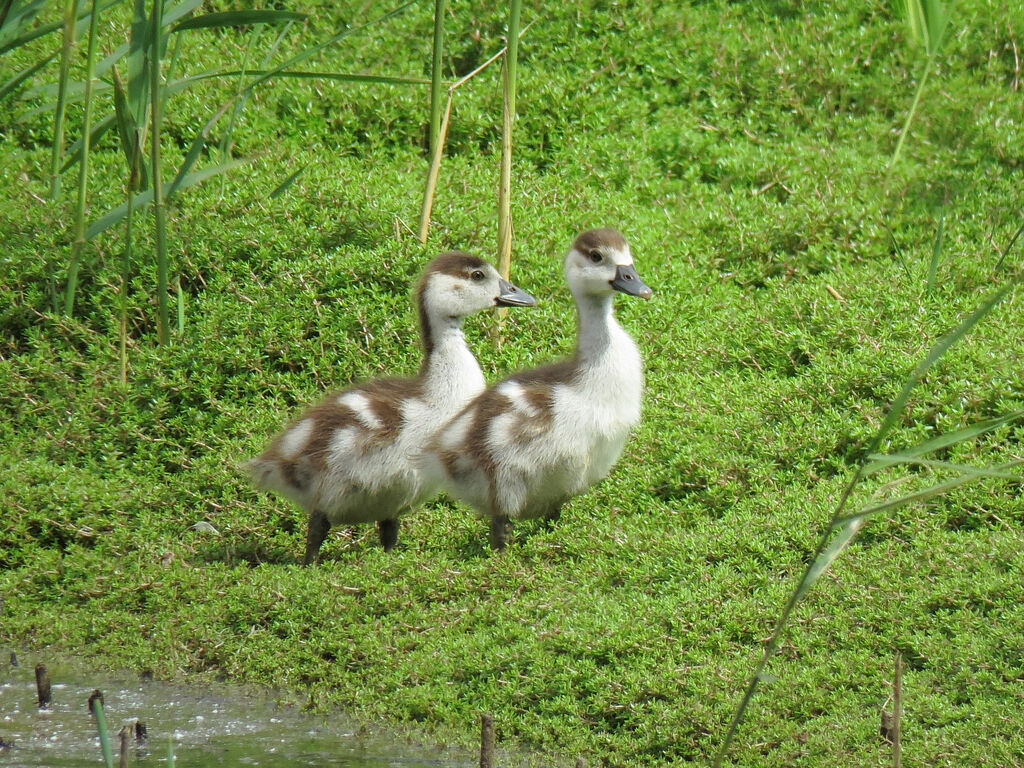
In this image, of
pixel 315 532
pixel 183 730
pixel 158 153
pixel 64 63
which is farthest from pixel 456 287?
pixel 183 730

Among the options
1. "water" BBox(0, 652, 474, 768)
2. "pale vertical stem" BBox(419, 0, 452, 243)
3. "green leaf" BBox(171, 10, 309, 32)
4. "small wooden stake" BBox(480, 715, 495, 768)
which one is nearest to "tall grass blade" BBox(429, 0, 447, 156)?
"pale vertical stem" BBox(419, 0, 452, 243)

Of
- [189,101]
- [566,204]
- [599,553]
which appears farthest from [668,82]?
[599,553]

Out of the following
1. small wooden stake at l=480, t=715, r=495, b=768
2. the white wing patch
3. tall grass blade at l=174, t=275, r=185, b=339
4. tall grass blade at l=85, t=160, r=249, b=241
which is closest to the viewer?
small wooden stake at l=480, t=715, r=495, b=768

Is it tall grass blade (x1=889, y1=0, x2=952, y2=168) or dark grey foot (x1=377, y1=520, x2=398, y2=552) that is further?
dark grey foot (x1=377, y1=520, x2=398, y2=552)

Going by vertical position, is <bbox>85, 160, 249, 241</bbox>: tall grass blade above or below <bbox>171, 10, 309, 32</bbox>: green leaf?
below

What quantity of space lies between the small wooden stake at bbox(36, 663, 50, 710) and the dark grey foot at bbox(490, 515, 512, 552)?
2.16 meters

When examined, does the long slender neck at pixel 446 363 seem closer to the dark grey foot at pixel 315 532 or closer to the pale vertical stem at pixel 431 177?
the dark grey foot at pixel 315 532

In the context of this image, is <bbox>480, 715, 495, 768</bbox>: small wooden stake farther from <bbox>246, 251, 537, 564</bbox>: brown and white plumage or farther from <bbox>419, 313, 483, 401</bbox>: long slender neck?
<bbox>419, 313, 483, 401</bbox>: long slender neck

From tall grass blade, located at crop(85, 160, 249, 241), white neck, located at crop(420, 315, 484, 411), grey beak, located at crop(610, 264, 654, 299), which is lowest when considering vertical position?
white neck, located at crop(420, 315, 484, 411)

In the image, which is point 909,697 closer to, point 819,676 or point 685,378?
point 819,676

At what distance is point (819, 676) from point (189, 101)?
735 cm

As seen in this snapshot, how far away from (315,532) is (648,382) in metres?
2.33

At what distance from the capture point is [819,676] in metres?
4.74

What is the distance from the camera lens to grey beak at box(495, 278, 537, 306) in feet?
22.5
